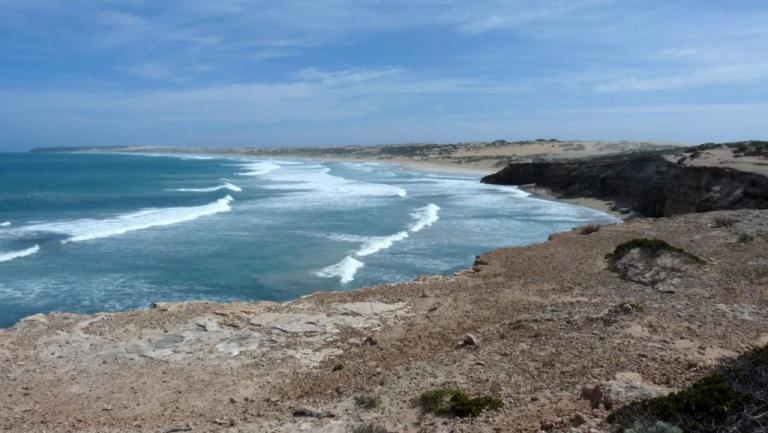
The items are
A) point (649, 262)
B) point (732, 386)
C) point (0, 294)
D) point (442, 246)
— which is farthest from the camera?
point (442, 246)

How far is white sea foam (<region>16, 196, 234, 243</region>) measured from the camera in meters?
29.5

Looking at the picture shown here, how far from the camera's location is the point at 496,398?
7.43m

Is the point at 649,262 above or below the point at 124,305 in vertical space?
above

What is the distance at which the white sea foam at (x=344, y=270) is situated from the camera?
20.0 meters

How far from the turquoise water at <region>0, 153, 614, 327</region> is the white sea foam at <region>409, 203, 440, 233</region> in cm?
10

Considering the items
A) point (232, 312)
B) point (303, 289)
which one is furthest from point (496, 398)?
point (303, 289)

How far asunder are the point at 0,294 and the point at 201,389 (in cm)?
1236

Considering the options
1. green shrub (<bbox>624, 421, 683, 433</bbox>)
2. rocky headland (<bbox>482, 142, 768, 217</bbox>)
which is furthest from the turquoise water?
green shrub (<bbox>624, 421, 683, 433</bbox>)

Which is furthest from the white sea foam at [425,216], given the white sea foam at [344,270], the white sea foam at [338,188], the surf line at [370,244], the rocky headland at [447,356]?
the rocky headland at [447,356]

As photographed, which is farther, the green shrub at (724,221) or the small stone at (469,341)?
the green shrub at (724,221)

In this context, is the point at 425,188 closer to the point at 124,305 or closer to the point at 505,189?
the point at 505,189

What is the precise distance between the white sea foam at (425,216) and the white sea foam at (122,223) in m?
12.0

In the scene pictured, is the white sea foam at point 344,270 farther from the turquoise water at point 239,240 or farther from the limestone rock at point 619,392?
the limestone rock at point 619,392

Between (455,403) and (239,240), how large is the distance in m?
21.0
